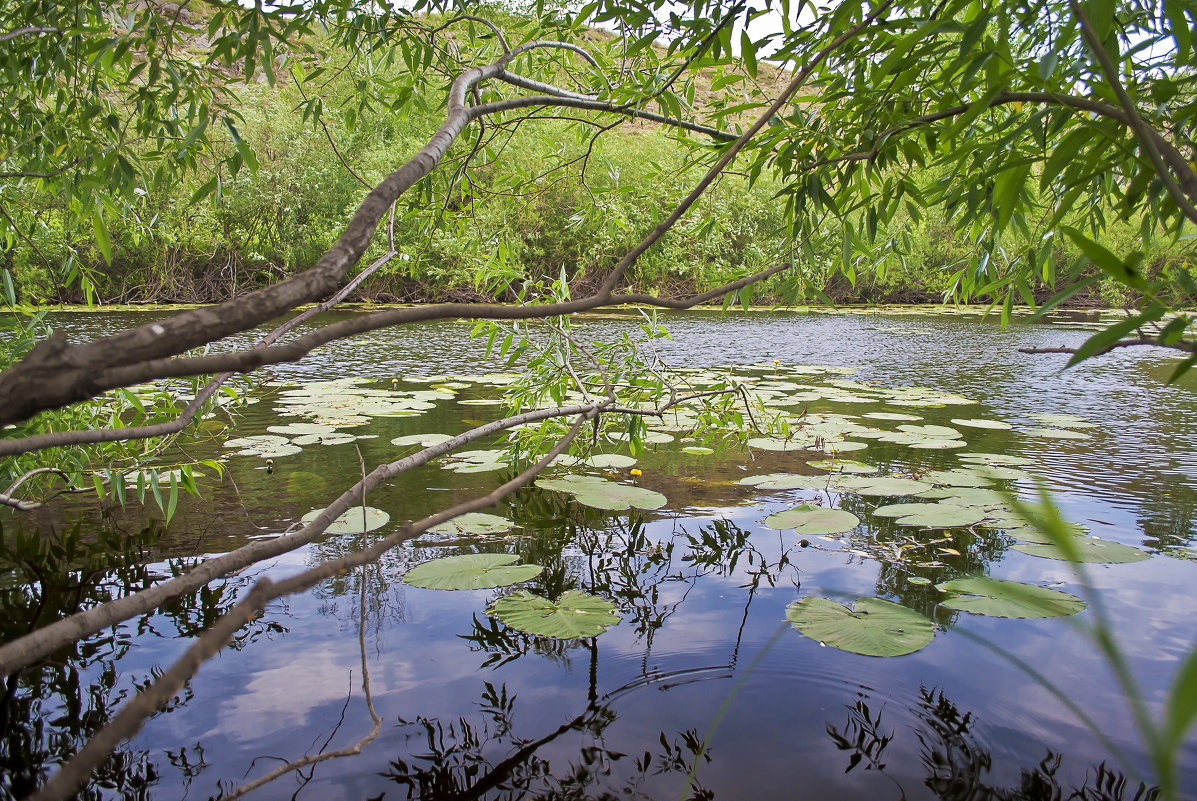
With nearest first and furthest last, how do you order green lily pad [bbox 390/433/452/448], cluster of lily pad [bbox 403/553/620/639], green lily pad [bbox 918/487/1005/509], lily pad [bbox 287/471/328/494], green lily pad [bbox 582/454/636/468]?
1. cluster of lily pad [bbox 403/553/620/639]
2. green lily pad [bbox 918/487/1005/509]
3. lily pad [bbox 287/471/328/494]
4. green lily pad [bbox 582/454/636/468]
5. green lily pad [bbox 390/433/452/448]

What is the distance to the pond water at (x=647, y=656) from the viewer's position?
1594mm

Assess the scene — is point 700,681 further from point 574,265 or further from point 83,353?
point 574,265

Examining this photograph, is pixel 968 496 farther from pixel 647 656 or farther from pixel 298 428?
pixel 298 428

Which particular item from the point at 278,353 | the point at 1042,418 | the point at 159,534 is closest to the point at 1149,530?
the point at 1042,418

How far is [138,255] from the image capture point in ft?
51.1

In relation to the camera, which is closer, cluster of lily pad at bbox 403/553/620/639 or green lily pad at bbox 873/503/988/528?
cluster of lily pad at bbox 403/553/620/639

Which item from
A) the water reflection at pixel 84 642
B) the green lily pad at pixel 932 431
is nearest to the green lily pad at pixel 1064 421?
the green lily pad at pixel 932 431

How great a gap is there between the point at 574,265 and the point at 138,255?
9.94 meters

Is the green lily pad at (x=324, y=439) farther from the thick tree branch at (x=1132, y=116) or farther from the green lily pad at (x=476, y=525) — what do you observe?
the thick tree branch at (x=1132, y=116)

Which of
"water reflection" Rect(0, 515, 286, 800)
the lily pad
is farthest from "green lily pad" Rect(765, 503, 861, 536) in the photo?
the lily pad

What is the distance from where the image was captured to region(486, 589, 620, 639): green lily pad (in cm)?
208

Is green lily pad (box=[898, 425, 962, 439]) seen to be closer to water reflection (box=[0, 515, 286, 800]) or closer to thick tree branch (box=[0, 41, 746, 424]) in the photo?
water reflection (box=[0, 515, 286, 800])

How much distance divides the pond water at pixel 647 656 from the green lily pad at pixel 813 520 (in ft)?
0.11

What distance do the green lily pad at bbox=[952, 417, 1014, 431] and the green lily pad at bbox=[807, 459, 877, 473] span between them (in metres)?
1.47
